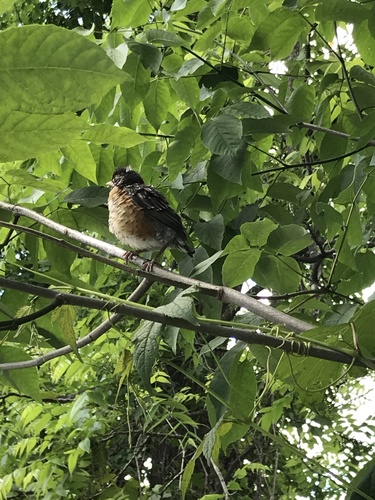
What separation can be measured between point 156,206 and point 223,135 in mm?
675

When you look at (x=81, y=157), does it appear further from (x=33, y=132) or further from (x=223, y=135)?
(x=33, y=132)

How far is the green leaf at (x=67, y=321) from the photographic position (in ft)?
1.83

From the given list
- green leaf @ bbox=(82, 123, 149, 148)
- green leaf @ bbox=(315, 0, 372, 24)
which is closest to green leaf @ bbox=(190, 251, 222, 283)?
green leaf @ bbox=(82, 123, 149, 148)

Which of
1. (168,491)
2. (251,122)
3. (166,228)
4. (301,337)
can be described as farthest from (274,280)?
A: (168,491)

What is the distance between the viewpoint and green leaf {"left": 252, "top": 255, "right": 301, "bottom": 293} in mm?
884

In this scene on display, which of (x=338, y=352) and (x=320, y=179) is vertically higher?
(x=338, y=352)

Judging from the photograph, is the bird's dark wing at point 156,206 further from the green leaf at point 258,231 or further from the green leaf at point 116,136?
the green leaf at point 116,136

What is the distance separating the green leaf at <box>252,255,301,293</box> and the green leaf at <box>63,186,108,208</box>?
0.86ft

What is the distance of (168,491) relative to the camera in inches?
105

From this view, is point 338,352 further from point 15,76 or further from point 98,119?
point 98,119

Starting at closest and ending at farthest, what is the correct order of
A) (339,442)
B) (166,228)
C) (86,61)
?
1. (86,61)
2. (166,228)
3. (339,442)

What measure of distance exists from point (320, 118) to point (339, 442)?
7.35ft

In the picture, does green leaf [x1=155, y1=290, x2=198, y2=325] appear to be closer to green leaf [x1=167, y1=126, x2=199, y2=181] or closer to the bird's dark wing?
green leaf [x1=167, y1=126, x2=199, y2=181]

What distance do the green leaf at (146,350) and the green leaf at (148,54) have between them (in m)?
0.41
